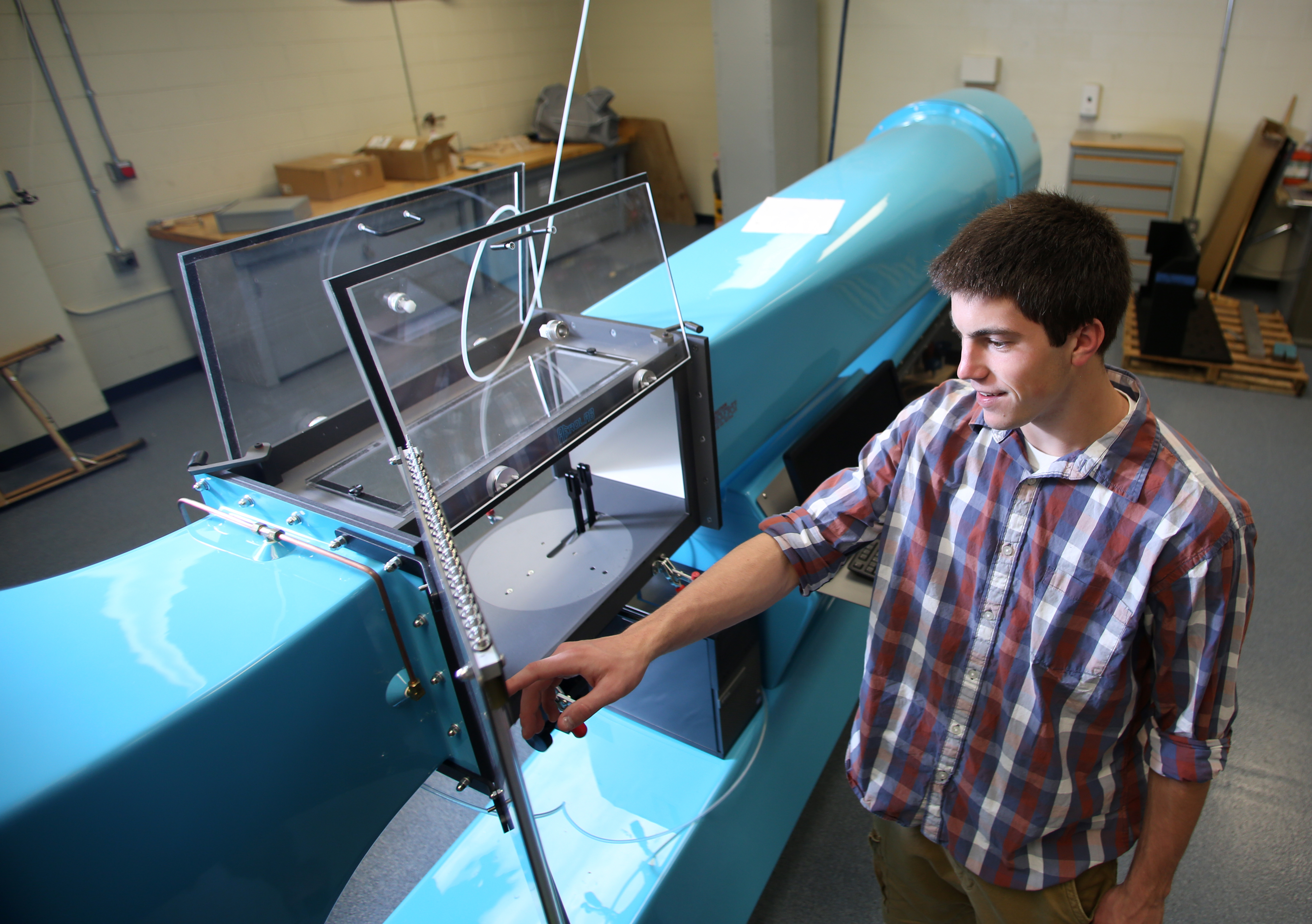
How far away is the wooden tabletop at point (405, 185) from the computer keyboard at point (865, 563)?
1.96 m

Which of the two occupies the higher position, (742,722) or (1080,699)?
(1080,699)

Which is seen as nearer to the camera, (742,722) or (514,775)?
(514,775)

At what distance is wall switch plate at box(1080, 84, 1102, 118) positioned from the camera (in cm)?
451

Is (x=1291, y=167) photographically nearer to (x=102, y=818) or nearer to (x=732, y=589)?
(x=732, y=589)

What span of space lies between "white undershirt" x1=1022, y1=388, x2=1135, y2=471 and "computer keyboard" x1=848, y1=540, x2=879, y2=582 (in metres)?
0.58

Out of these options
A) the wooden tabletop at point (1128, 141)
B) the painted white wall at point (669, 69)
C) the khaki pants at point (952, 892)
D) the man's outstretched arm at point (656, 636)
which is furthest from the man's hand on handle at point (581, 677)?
the painted white wall at point (669, 69)

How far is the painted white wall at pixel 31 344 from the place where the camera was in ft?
11.2

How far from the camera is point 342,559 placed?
811 millimetres

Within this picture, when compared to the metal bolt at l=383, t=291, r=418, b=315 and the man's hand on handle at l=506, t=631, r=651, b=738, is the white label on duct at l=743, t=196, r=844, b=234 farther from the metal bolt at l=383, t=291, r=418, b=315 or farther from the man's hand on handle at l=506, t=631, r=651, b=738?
the man's hand on handle at l=506, t=631, r=651, b=738

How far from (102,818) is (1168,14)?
550 cm

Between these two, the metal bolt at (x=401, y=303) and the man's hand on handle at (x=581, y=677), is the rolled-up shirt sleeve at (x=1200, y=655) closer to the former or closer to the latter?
the man's hand on handle at (x=581, y=677)

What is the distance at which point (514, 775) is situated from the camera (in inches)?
19.2

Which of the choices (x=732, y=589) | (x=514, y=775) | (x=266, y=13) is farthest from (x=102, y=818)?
(x=266, y=13)

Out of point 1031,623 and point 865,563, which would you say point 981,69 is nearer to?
point 865,563
